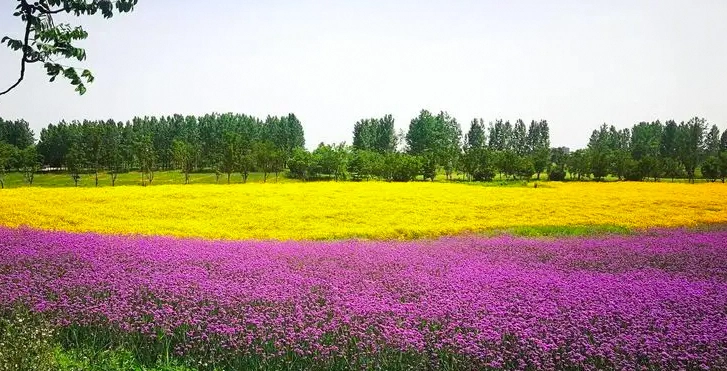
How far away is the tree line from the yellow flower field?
4081cm

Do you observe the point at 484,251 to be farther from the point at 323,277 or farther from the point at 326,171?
the point at 326,171

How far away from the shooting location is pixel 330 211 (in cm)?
2188

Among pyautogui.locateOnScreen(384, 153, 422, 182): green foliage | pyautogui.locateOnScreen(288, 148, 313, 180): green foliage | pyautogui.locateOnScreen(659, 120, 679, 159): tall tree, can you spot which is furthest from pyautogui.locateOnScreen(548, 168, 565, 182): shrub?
pyautogui.locateOnScreen(659, 120, 679, 159): tall tree

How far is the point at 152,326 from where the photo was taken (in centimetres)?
649

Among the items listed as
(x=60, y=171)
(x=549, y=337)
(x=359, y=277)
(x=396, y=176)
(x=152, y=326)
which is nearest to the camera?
(x=549, y=337)

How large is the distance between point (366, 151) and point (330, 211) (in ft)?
216

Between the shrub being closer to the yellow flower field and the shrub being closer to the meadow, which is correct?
the yellow flower field

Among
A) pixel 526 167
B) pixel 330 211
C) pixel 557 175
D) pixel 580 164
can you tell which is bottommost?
pixel 330 211

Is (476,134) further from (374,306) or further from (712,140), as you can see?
(374,306)

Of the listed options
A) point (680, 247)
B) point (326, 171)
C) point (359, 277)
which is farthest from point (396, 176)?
point (359, 277)

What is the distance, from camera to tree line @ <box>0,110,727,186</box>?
2921 inches

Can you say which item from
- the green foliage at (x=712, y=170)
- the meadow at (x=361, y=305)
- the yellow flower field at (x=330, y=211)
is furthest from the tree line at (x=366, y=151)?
the meadow at (x=361, y=305)

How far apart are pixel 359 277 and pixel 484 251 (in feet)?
16.8

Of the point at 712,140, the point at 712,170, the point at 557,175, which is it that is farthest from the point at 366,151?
the point at 712,140
